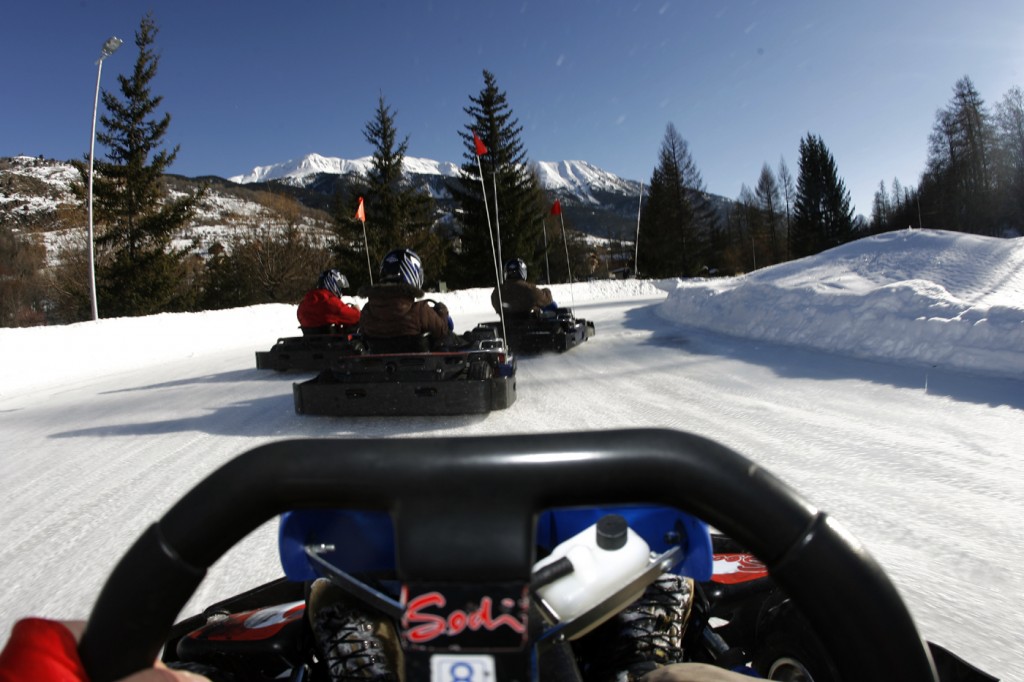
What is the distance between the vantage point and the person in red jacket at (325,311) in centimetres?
776

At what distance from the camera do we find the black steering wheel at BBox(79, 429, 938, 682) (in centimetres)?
53

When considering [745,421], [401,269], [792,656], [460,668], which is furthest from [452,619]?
[401,269]

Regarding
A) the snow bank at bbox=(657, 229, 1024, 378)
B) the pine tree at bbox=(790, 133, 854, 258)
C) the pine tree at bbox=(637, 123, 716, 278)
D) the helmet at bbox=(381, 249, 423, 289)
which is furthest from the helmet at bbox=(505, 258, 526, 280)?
the pine tree at bbox=(790, 133, 854, 258)

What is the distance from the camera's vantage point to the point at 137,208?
2280 cm

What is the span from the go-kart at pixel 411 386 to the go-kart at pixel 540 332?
288 centimetres

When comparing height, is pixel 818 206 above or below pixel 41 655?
above

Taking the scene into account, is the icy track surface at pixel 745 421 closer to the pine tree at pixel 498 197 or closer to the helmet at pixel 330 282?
the helmet at pixel 330 282

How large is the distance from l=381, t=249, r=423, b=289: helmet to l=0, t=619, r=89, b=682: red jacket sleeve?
476cm

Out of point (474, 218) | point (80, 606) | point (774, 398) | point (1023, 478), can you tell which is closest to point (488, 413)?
point (774, 398)

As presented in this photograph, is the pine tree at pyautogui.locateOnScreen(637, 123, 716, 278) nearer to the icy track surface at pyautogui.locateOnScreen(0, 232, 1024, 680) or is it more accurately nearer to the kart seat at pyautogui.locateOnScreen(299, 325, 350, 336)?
the icy track surface at pyautogui.locateOnScreen(0, 232, 1024, 680)

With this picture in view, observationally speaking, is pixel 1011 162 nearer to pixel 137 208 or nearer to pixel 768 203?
pixel 768 203

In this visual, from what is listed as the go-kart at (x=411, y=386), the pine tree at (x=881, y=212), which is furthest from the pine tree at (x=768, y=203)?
the go-kart at (x=411, y=386)

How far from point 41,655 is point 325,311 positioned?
760 centimetres

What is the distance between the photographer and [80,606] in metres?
2.00
